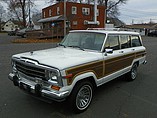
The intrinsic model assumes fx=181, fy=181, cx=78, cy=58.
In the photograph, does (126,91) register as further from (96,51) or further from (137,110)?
(96,51)

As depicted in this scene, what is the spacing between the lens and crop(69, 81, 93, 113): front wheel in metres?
3.92

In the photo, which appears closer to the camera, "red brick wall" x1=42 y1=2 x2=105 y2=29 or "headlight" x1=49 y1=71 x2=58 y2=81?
"headlight" x1=49 y1=71 x2=58 y2=81

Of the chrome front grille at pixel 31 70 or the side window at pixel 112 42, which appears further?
the side window at pixel 112 42

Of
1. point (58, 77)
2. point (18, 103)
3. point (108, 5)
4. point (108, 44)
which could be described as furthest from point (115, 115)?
point (108, 5)

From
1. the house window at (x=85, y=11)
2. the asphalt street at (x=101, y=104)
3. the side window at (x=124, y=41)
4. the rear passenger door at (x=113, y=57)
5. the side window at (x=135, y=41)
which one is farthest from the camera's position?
the house window at (x=85, y=11)

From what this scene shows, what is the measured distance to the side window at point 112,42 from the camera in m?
5.08

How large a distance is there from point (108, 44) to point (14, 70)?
2.61m

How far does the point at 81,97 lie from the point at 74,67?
86cm

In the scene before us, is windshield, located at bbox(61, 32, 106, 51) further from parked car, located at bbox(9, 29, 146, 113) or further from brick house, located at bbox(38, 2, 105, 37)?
brick house, located at bbox(38, 2, 105, 37)

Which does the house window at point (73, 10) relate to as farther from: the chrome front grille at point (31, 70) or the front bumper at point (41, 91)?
the front bumper at point (41, 91)

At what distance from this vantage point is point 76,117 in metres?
3.96

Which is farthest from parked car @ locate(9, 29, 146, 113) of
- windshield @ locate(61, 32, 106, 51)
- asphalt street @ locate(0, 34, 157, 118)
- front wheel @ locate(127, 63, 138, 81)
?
front wheel @ locate(127, 63, 138, 81)

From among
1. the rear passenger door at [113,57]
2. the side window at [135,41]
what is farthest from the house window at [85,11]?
the rear passenger door at [113,57]

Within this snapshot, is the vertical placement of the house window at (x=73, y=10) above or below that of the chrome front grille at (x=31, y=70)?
above
